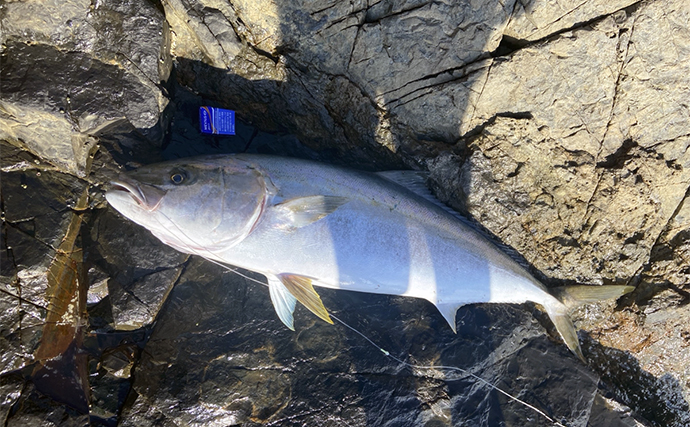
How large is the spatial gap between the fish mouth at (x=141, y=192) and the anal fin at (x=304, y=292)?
39.1 inches

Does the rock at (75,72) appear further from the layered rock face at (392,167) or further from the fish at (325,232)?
the fish at (325,232)

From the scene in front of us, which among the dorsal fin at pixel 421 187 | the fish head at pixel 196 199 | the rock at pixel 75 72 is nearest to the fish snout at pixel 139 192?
the fish head at pixel 196 199

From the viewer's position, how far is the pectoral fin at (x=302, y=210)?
2.51m

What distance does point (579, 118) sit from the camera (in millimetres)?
2770

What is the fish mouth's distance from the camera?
225cm

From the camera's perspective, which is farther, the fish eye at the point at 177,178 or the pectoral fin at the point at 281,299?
the pectoral fin at the point at 281,299

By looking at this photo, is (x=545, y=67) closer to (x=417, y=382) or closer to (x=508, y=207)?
(x=508, y=207)

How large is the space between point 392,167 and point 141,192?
6.64 ft

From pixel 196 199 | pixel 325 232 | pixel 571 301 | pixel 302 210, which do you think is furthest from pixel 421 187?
pixel 196 199

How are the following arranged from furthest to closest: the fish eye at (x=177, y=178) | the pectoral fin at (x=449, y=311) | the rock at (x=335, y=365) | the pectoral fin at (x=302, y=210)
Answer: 1. the pectoral fin at (x=449, y=311)
2. the rock at (x=335, y=365)
3. the pectoral fin at (x=302, y=210)
4. the fish eye at (x=177, y=178)

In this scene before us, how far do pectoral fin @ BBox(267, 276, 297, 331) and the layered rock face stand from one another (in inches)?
10.4

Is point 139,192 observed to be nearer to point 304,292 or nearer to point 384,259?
point 304,292

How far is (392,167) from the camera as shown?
126 inches

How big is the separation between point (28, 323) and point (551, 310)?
4.24m
